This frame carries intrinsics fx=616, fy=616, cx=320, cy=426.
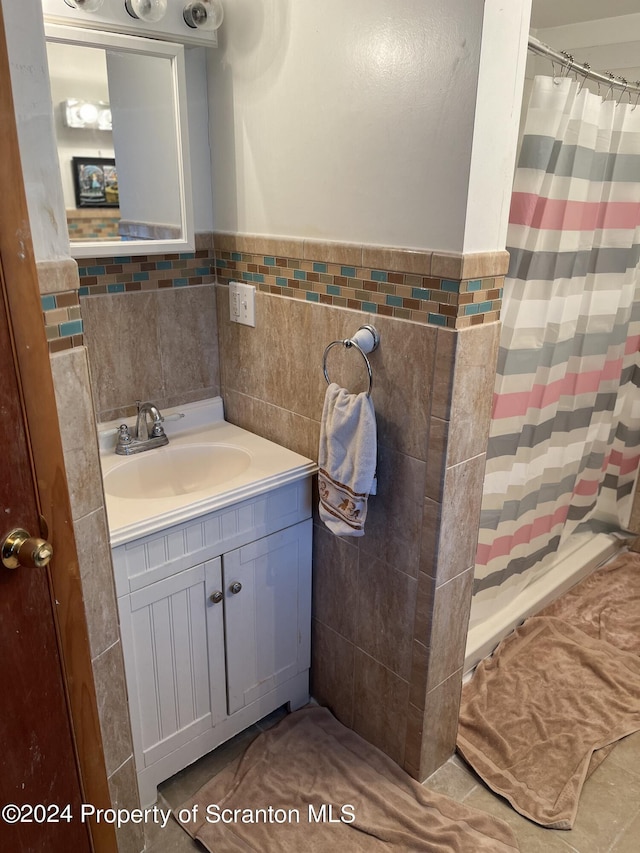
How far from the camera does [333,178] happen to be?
1480 mm

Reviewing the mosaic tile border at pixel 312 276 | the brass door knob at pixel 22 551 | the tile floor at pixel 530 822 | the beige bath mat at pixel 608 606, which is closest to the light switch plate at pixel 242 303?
the mosaic tile border at pixel 312 276

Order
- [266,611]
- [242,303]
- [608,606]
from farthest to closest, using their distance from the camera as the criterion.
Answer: [608,606] → [242,303] → [266,611]

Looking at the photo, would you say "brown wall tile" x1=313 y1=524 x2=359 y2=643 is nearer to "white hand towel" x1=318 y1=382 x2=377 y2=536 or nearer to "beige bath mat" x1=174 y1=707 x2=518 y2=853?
"white hand towel" x1=318 y1=382 x2=377 y2=536

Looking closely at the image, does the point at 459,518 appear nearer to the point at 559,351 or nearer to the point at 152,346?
the point at 559,351

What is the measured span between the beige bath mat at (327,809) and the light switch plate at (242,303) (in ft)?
4.03

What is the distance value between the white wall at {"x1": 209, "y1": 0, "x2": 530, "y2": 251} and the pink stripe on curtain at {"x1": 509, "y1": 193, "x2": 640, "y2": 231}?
0.39m

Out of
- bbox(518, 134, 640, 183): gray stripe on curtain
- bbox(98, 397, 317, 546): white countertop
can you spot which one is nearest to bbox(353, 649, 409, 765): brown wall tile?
bbox(98, 397, 317, 546): white countertop

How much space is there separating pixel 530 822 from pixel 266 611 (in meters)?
0.86

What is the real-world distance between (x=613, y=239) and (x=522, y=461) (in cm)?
79

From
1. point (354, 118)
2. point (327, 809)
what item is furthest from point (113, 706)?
point (354, 118)

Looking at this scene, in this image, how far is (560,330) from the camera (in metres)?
1.92

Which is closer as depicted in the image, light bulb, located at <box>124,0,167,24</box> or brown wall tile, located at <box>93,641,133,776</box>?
brown wall tile, located at <box>93,641,133,776</box>

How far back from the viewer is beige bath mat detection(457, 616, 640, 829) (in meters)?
1.67

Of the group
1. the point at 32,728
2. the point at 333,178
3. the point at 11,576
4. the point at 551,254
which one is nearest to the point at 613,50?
the point at 551,254
